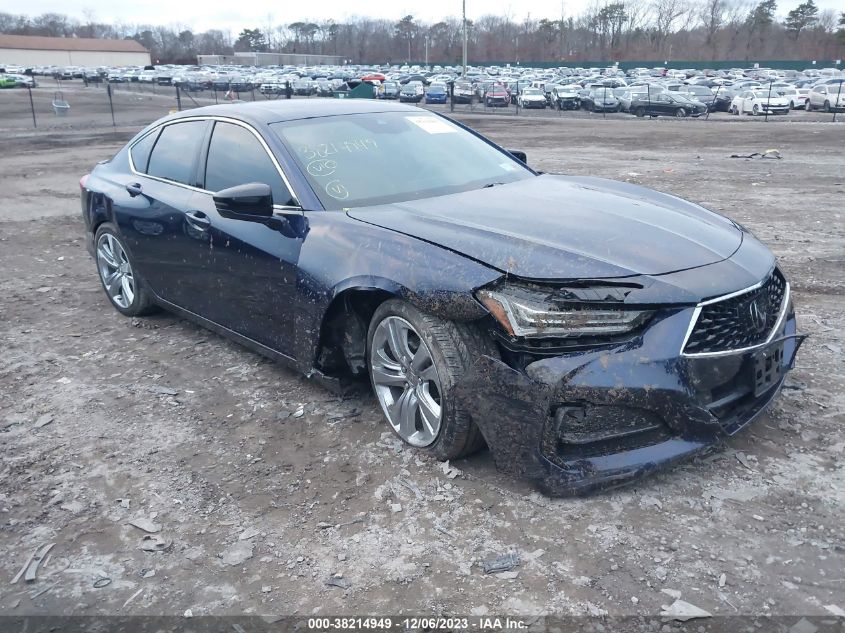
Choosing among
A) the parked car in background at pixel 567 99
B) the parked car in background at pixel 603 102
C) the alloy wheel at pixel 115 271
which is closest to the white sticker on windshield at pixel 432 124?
the alloy wheel at pixel 115 271

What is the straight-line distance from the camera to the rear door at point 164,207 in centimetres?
473

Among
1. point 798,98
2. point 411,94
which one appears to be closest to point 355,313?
point 798,98

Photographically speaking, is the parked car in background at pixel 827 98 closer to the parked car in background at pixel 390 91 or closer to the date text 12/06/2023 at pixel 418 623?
the parked car in background at pixel 390 91

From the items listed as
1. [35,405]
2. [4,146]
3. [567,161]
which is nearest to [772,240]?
[35,405]

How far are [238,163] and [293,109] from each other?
0.52m

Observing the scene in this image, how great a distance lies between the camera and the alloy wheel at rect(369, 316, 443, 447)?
3.35 m

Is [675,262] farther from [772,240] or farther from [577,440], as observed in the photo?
[772,240]

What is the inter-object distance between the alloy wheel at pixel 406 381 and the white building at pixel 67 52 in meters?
128

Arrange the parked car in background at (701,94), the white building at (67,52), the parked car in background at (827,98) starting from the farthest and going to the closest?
the white building at (67,52) → the parked car in background at (701,94) → the parked car in background at (827,98)

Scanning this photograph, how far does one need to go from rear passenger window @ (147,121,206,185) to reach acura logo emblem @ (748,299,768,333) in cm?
339

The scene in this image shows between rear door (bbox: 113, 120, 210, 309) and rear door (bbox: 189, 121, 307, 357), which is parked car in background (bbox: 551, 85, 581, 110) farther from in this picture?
rear door (bbox: 189, 121, 307, 357)

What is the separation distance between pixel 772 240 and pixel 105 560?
22.6 ft

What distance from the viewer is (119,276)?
5.77 meters

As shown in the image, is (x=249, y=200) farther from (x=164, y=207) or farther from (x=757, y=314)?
(x=757, y=314)
